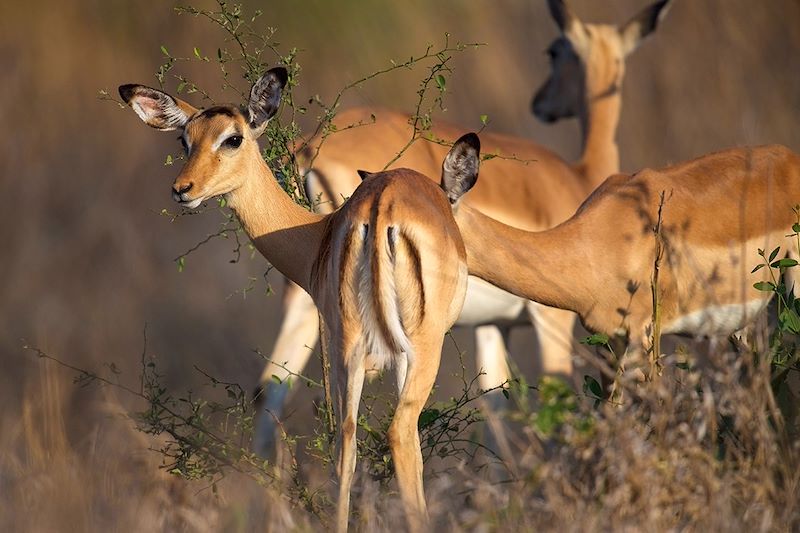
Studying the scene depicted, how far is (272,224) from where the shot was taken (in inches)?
175

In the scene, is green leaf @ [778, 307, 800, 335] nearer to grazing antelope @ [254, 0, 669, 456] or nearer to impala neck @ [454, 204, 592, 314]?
impala neck @ [454, 204, 592, 314]

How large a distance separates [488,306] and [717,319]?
1566mm

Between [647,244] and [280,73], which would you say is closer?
[280,73]

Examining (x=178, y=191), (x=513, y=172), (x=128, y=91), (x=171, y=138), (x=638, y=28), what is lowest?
(x=178, y=191)

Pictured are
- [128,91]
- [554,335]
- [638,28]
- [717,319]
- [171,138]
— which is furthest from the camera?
[171,138]

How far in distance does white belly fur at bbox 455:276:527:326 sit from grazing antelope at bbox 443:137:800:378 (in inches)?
50.3

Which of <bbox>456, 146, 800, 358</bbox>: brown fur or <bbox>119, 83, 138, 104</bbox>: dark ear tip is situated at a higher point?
<bbox>119, 83, 138, 104</bbox>: dark ear tip

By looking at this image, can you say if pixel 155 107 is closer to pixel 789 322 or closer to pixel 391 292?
pixel 391 292

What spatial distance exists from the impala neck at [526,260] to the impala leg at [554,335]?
157cm

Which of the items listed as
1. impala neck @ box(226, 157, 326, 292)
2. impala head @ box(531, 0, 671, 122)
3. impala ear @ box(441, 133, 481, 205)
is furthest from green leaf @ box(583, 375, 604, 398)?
impala head @ box(531, 0, 671, 122)

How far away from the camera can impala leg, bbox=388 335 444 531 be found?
3.81 meters

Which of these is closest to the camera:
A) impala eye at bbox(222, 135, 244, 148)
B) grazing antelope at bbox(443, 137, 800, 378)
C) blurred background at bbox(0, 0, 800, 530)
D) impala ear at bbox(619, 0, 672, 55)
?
impala eye at bbox(222, 135, 244, 148)

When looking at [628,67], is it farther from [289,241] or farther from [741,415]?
[741,415]

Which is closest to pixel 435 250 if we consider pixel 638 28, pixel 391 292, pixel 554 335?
pixel 391 292
